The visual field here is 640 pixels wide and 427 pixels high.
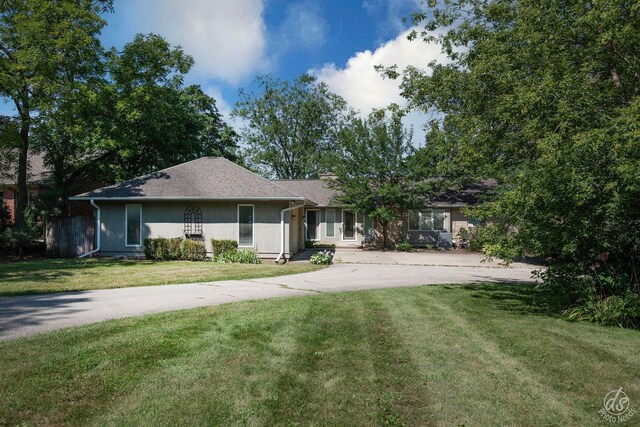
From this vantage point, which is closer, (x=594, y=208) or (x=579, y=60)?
(x=594, y=208)

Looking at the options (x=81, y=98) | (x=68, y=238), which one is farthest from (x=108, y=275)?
(x=81, y=98)

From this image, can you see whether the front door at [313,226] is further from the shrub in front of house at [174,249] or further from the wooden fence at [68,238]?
the wooden fence at [68,238]

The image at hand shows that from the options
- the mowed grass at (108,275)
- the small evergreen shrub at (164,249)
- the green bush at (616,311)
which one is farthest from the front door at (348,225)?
the green bush at (616,311)

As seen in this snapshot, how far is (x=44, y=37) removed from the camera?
18.0 m

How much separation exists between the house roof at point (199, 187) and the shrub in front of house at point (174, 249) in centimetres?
199

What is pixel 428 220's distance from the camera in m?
27.1

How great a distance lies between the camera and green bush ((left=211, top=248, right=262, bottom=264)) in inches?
672

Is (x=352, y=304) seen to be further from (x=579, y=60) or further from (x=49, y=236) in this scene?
(x=49, y=236)

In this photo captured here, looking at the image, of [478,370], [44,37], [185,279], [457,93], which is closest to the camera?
[478,370]

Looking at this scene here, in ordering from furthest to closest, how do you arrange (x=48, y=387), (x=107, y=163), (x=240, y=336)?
(x=107, y=163)
(x=240, y=336)
(x=48, y=387)

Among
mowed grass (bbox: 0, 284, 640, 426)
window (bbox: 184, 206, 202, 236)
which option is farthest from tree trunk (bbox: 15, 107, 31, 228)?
mowed grass (bbox: 0, 284, 640, 426)

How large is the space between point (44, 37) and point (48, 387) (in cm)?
1971

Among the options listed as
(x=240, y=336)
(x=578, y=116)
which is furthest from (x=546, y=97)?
(x=240, y=336)

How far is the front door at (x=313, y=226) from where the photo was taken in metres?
28.0
